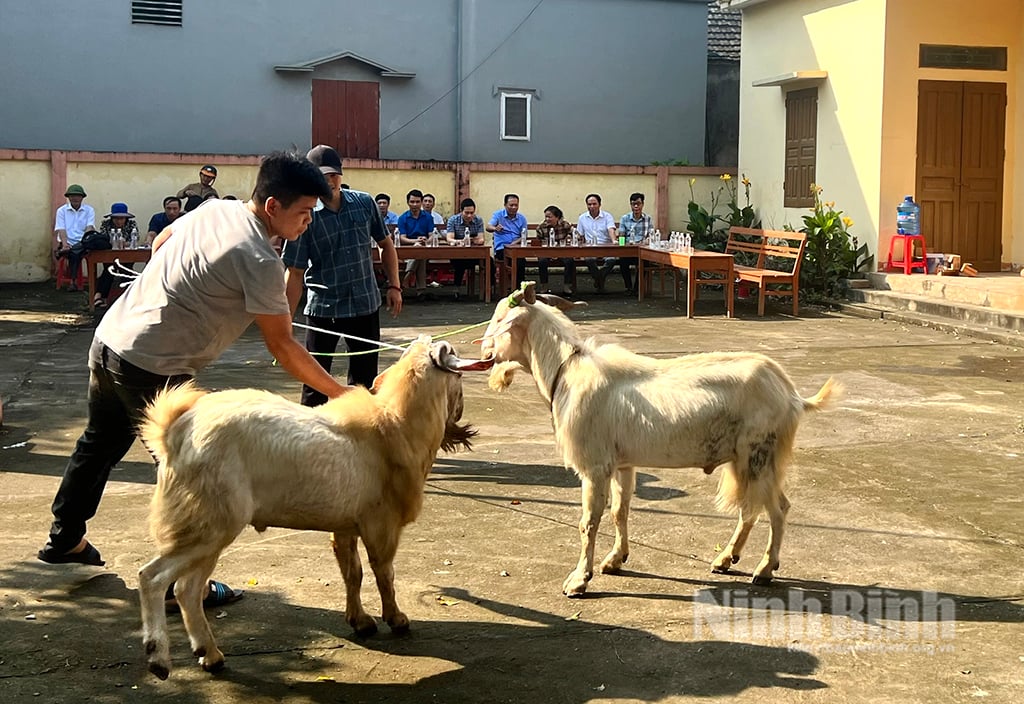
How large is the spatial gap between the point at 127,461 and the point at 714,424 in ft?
12.7

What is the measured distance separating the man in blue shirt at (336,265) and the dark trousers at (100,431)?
1828mm

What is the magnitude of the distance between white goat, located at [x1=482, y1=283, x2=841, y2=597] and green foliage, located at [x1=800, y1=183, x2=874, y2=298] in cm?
1111

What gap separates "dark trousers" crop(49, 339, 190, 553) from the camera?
4.50 meters

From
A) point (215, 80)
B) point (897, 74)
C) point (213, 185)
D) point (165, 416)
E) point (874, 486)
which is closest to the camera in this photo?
point (165, 416)

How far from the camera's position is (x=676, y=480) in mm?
6781

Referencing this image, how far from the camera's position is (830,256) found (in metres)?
16.0

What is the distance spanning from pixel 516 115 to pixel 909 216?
10186 millimetres

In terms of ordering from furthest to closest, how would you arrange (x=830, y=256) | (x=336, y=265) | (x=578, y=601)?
(x=830, y=256) < (x=336, y=265) < (x=578, y=601)

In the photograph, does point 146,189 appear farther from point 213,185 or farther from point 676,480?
point 676,480

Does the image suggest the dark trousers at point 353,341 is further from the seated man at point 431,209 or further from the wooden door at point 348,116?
the wooden door at point 348,116

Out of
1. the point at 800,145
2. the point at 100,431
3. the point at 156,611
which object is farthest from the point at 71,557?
the point at 800,145

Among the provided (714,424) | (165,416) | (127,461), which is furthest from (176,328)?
(127,461)

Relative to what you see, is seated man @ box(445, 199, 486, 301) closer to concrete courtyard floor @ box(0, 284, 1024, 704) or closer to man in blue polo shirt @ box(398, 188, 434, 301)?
man in blue polo shirt @ box(398, 188, 434, 301)

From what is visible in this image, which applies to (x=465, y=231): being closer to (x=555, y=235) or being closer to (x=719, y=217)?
(x=555, y=235)
